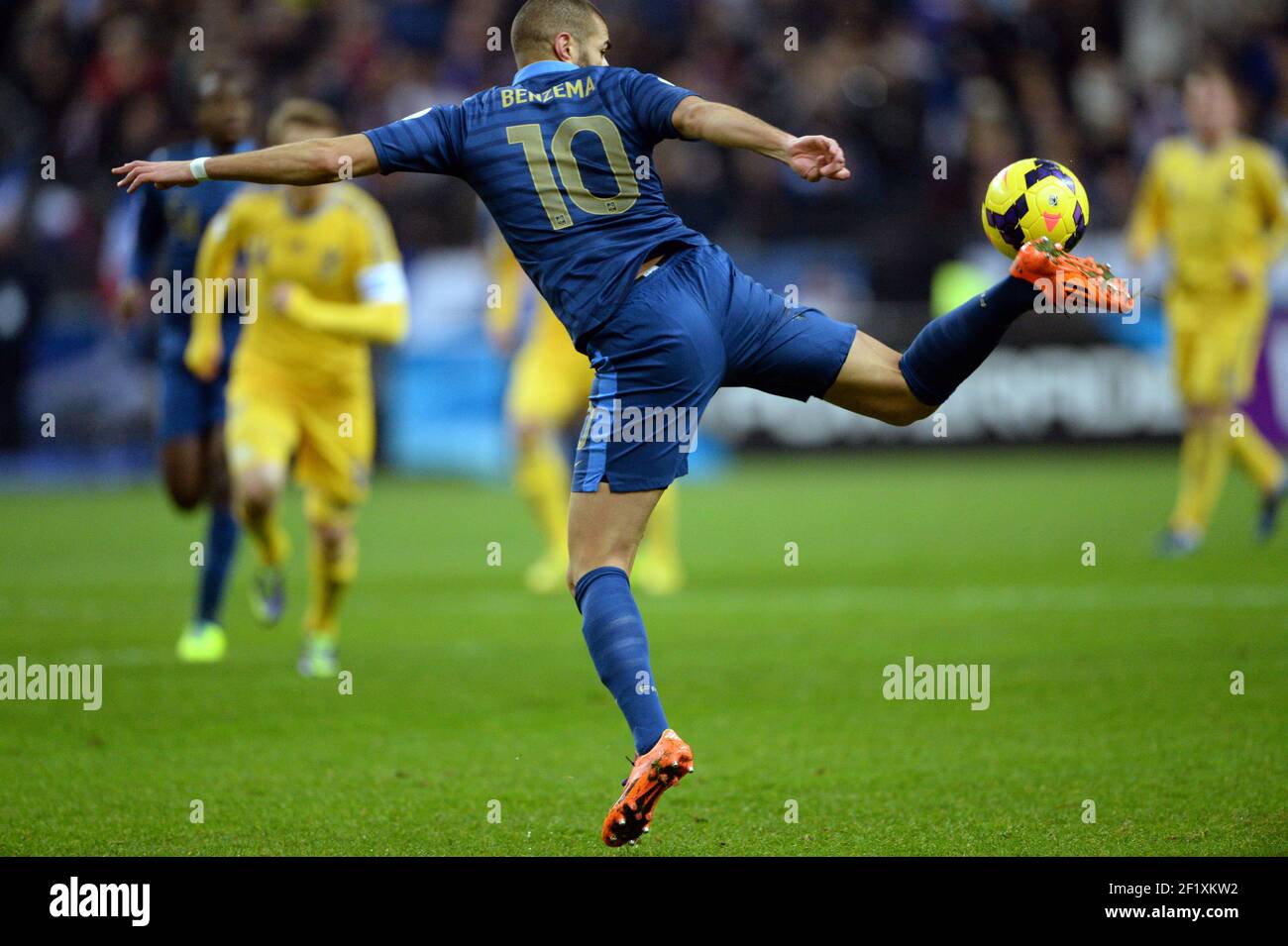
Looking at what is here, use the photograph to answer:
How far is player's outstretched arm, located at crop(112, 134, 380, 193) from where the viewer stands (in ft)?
16.0

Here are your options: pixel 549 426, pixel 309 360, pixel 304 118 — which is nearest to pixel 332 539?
pixel 309 360

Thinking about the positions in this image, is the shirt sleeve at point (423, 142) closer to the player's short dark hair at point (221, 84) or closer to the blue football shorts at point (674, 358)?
the blue football shorts at point (674, 358)

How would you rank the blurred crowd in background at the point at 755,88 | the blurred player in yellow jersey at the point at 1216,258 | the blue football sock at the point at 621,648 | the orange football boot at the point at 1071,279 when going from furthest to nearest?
1. the blurred crowd in background at the point at 755,88
2. the blurred player in yellow jersey at the point at 1216,258
3. the orange football boot at the point at 1071,279
4. the blue football sock at the point at 621,648

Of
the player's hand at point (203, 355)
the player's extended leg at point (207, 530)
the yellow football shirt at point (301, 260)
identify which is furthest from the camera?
the player's extended leg at point (207, 530)

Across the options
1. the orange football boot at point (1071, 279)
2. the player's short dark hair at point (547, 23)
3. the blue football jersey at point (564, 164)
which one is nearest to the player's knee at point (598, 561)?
the blue football jersey at point (564, 164)

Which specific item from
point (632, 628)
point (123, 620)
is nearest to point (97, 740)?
point (632, 628)

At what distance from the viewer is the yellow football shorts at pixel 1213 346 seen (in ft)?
40.0

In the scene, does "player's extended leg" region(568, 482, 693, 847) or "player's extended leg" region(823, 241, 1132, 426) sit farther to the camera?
"player's extended leg" region(823, 241, 1132, 426)

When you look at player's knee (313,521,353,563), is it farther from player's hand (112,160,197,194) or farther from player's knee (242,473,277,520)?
player's hand (112,160,197,194)

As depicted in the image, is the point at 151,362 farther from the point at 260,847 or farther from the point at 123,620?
the point at 260,847

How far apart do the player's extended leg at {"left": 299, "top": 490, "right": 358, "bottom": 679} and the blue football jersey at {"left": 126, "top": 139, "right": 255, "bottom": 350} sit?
1.34 metres

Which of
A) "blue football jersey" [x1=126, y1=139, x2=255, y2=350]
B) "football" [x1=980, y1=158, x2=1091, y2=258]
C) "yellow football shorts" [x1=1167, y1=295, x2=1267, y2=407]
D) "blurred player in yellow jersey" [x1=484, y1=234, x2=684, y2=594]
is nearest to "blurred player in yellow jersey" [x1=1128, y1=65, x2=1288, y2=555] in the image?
"yellow football shorts" [x1=1167, y1=295, x2=1267, y2=407]

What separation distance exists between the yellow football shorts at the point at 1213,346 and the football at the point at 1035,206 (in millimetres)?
7417

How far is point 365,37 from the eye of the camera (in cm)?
2180
